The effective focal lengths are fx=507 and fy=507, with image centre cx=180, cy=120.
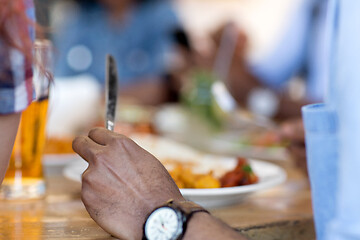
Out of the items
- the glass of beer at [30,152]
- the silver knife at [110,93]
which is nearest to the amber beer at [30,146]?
the glass of beer at [30,152]

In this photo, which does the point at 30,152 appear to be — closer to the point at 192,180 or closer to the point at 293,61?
the point at 192,180

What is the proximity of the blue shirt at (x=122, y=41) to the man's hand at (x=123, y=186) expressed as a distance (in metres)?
3.09

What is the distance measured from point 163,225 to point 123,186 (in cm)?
9

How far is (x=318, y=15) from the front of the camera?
4172mm

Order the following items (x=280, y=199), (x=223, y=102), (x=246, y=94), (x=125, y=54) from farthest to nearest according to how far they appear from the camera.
Result: 1. (x=125, y=54)
2. (x=246, y=94)
3. (x=223, y=102)
4. (x=280, y=199)

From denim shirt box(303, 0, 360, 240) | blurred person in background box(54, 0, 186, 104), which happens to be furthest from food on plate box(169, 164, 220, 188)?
blurred person in background box(54, 0, 186, 104)

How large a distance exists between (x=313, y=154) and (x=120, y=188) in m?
0.28

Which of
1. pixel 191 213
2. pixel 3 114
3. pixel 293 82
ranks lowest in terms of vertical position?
pixel 293 82

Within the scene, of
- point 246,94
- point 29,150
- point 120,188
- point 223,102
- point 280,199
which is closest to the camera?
point 120,188

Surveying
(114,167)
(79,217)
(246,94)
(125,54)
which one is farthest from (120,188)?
(125,54)

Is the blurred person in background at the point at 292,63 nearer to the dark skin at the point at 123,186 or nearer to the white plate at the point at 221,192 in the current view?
the white plate at the point at 221,192

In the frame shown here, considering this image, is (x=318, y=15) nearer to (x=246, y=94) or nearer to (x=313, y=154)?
(x=246, y=94)

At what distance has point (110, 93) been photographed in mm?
878

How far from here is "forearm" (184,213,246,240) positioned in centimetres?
68
